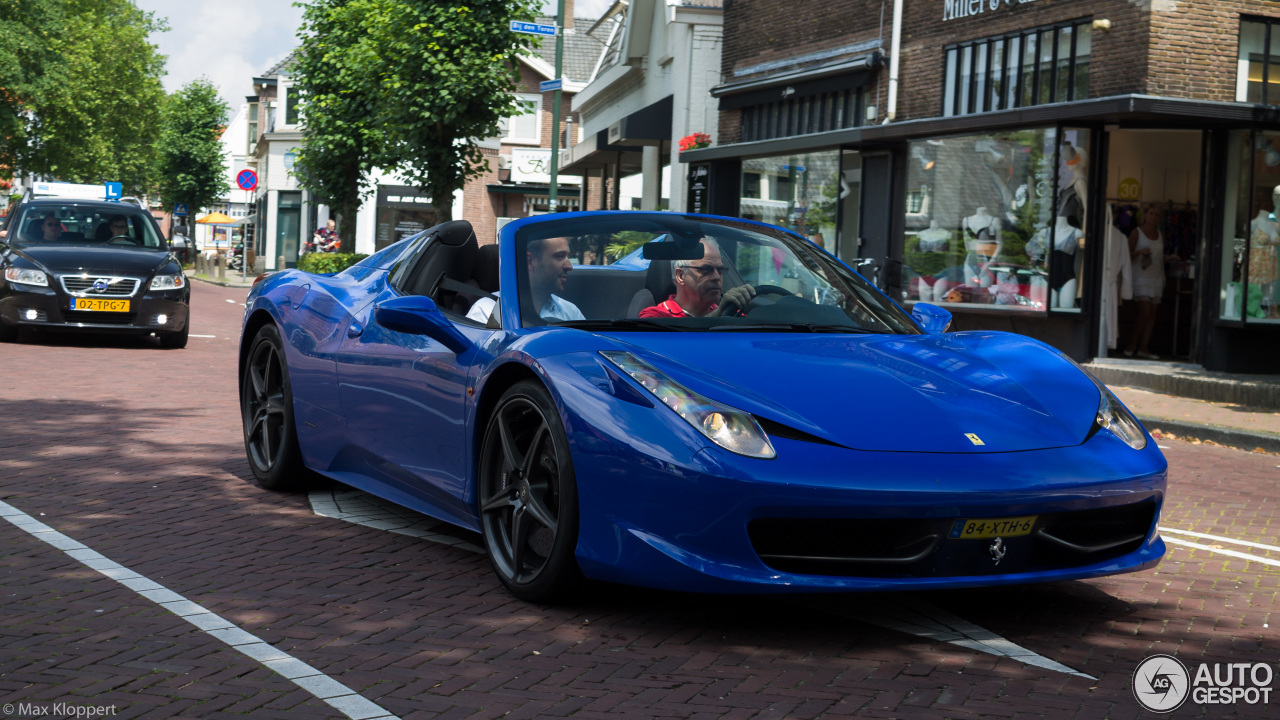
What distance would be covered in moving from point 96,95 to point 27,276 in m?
41.8

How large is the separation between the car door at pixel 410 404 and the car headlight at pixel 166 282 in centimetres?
952

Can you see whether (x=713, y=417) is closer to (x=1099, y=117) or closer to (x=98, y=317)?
(x=98, y=317)

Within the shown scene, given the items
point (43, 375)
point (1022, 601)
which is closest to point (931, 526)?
point (1022, 601)

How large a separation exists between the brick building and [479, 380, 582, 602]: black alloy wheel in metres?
12.0

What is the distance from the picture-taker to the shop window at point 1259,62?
15.3m

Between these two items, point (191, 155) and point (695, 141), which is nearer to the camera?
point (695, 141)

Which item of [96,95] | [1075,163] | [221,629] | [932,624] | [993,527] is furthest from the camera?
[96,95]

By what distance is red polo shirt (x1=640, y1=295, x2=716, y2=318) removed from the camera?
15.7ft

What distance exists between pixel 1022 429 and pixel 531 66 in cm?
5176

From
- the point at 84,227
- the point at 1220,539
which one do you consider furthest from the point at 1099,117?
the point at 84,227

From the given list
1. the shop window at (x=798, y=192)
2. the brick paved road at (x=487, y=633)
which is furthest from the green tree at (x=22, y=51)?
the brick paved road at (x=487, y=633)

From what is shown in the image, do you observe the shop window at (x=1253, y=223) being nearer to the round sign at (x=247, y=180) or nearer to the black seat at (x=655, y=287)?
the black seat at (x=655, y=287)

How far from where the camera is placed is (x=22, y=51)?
4350cm

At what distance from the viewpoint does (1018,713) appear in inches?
133
